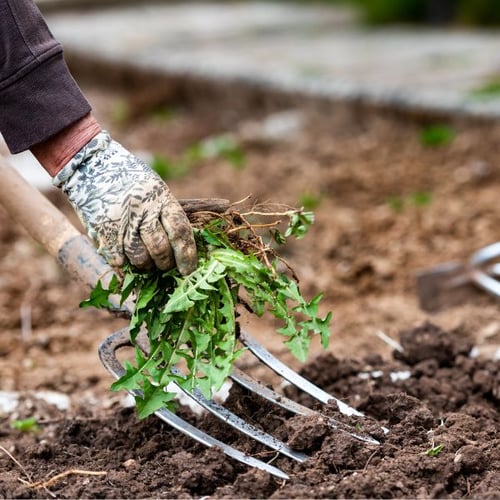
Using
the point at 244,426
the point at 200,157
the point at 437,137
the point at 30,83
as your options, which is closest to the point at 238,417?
the point at 244,426

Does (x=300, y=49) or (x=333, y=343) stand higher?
(x=333, y=343)

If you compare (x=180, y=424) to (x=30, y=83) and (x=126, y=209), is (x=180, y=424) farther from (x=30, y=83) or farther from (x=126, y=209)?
(x=30, y=83)

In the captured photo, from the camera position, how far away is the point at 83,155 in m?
2.30

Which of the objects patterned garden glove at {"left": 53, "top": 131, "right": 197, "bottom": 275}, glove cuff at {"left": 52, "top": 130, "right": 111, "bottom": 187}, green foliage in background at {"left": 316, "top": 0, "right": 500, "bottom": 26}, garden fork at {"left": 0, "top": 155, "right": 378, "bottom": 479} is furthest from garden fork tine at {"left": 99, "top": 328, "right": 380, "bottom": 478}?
green foliage in background at {"left": 316, "top": 0, "right": 500, "bottom": 26}

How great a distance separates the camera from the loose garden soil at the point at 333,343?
2217 mm

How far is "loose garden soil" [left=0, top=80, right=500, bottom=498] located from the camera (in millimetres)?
2217

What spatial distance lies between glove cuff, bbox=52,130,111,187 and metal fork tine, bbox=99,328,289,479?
494mm

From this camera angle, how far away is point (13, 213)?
271cm

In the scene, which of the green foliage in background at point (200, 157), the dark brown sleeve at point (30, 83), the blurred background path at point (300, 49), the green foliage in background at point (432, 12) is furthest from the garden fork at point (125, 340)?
the green foliage in background at point (432, 12)

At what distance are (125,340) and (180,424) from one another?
0.31 m

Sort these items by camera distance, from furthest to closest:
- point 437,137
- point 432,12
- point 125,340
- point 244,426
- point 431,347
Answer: point 432,12 → point 437,137 → point 431,347 → point 125,340 → point 244,426

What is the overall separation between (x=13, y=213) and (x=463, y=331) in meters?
1.62

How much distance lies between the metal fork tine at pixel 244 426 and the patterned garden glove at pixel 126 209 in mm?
342

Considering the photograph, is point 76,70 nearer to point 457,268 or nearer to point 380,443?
point 457,268
